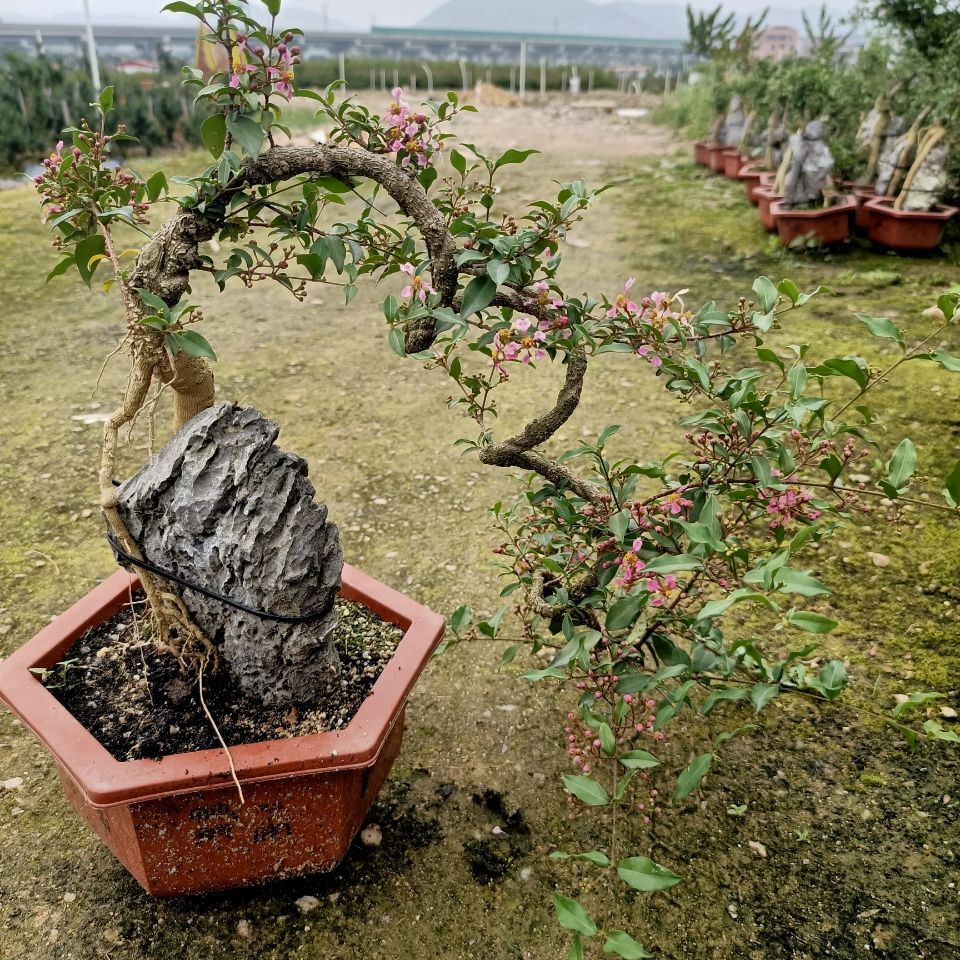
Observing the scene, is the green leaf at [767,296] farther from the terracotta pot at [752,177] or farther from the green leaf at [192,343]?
the terracotta pot at [752,177]

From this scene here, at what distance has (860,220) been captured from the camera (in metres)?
5.04

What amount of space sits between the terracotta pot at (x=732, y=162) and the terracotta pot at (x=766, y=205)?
1511 millimetres

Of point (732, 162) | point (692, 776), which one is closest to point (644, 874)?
point (692, 776)

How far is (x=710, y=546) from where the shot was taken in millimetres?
1012

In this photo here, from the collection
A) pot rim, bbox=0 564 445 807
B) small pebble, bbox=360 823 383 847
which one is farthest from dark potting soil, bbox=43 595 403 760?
small pebble, bbox=360 823 383 847

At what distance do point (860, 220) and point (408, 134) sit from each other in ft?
15.6

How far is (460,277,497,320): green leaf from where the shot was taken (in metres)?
1.12

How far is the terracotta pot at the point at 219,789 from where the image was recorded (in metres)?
1.21

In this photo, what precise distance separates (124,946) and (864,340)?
382cm

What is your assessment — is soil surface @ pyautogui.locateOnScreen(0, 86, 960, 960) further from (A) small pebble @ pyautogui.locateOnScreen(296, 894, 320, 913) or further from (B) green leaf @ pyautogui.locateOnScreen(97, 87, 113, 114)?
(B) green leaf @ pyautogui.locateOnScreen(97, 87, 113, 114)

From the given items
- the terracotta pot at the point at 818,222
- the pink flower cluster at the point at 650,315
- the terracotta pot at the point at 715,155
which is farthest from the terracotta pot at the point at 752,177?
the pink flower cluster at the point at 650,315

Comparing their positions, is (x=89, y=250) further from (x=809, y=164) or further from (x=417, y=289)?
(x=809, y=164)

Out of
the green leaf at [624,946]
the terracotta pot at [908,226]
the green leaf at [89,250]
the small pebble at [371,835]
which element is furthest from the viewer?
the terracotta pot at [908,226]

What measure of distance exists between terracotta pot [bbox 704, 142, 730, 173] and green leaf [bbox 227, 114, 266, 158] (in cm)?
718
